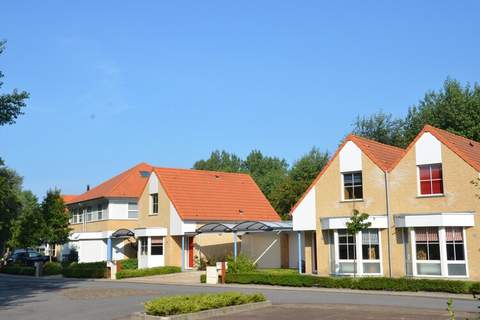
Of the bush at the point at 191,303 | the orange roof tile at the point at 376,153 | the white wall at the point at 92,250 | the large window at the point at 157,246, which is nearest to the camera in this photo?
the bush at the point at 191,303

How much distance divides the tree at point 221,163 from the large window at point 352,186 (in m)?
66.7

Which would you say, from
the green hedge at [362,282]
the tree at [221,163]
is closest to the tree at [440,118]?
the green hedge at [362,282]

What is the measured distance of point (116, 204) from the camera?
157 ft

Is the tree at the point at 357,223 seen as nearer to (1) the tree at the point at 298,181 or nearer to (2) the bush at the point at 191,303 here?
(2) the bush at the point at 191,303

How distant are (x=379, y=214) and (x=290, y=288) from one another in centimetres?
633

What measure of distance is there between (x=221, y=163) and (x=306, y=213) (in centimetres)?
6858

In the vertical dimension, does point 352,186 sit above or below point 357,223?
above

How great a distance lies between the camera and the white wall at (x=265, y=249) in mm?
39031

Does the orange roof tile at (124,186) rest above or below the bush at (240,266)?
above

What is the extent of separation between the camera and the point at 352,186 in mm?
30734

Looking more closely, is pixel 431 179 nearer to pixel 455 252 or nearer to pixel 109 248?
pixel 455 252

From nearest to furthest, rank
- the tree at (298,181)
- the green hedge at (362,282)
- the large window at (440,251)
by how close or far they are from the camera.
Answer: the green hedge at (362,282) → the large window at (440,251) → the tree at (298,181)

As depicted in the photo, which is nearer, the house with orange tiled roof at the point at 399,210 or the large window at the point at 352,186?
the house with orange tiled roof at the point at 399,210

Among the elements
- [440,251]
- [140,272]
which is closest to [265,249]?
[140,272]
